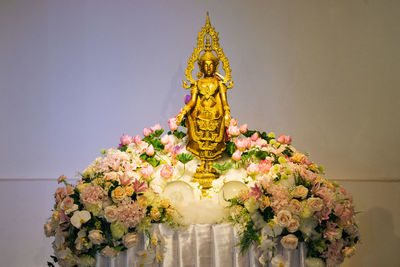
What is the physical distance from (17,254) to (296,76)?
3.11 meters

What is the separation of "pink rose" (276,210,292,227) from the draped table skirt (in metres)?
0.25

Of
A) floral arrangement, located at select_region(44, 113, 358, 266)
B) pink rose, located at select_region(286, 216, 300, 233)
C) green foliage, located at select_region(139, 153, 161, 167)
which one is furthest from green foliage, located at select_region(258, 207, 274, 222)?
green foliage, located at select_region(139, 153, 161, 167)

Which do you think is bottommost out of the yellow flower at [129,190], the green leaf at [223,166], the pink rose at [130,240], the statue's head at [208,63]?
the pink rose at [130,240]

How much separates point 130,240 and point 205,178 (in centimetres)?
81

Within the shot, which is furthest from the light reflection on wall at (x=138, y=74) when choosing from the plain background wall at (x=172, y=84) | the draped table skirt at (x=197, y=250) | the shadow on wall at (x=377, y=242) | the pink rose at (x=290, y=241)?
the pink rose at (x=290, y=241)

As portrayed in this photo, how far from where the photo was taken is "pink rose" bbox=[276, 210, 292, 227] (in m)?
2.30

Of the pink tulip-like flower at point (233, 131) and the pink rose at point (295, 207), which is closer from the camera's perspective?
the pink rose at point (295, 207)

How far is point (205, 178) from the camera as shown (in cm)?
301

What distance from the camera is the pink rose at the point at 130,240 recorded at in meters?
2.36

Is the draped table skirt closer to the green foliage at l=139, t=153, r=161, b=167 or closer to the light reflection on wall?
the green foliage at l=139, t=153, r=161, b=167

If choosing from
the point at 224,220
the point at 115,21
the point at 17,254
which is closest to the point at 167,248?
the point at 224,220

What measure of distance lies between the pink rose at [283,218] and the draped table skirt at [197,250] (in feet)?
0.83

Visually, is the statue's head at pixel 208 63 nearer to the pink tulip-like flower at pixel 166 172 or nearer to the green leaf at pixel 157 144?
the green leaf at pixel 157 144

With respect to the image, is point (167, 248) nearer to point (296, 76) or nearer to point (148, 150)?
point (148, 150)
